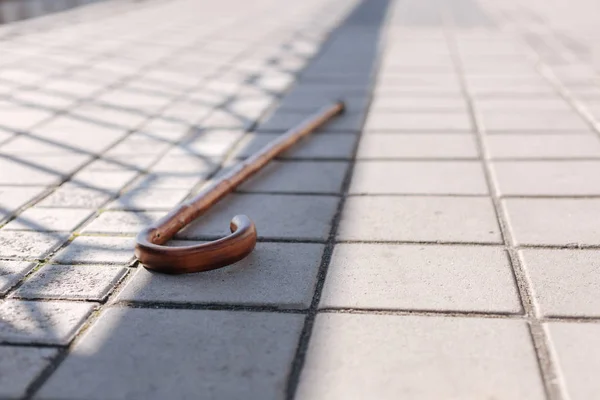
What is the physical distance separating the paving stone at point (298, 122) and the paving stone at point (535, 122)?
600mm

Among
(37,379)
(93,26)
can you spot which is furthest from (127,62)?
(37,379)

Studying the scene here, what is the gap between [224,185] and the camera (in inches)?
97.6

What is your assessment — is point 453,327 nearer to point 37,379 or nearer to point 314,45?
point 37,379

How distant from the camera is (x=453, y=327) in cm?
164

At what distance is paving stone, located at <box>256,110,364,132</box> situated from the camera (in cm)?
343

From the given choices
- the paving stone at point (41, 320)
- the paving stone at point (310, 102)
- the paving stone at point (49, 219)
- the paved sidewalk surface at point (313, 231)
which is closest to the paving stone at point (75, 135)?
the paved sidewalk surface at point (313, 231)

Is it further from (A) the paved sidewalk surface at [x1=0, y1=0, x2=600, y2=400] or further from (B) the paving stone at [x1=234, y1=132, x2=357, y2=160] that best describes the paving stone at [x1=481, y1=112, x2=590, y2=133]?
(B) the paving stone at [x1=234, y1=132, x2=357, y2=160]

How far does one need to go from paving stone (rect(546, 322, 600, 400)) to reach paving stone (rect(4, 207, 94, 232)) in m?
1.43

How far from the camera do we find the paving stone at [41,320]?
5.32 ft

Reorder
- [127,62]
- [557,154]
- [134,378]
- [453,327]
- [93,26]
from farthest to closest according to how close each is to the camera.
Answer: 1. [93,26]
2. [127,62]
3. [557,154]
4. [453,327]
5. [134,378]

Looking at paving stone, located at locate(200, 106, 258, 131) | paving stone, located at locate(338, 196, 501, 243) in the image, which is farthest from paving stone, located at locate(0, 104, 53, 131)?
paving stone, located at locate(338, 196, 501, 243)

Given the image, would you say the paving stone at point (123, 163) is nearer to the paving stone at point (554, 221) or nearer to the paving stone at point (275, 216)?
the paving stone at point (275, 216)

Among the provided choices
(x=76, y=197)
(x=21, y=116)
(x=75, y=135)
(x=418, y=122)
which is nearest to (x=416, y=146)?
(x=418, y=122)

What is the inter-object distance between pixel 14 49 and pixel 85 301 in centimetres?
432
